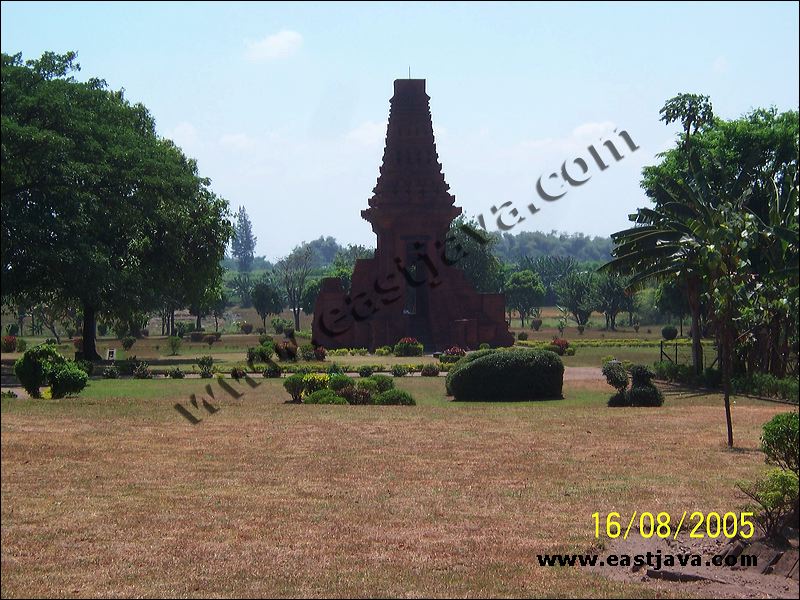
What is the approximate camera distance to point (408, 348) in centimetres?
4600

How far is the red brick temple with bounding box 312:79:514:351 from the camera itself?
49594 millimetres

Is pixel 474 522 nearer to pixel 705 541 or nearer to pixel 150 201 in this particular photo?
pixel 705 541

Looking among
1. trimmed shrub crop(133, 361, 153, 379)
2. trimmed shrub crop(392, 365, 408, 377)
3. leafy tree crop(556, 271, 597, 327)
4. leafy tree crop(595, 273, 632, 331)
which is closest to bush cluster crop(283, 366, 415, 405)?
trimmed shrub crop(392, 365, 408, 377)

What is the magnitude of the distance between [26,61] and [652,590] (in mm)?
29533

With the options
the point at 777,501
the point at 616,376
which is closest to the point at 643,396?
the point at 616,376

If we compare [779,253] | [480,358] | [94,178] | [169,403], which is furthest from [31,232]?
[779,253]

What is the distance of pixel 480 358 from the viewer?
2681 cm

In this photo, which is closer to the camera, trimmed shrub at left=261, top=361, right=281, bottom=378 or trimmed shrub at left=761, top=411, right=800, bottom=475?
Result: trimmed shrub at left=761, top=411, right=800, bottom=475

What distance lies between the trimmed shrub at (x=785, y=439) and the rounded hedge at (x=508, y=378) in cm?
1546

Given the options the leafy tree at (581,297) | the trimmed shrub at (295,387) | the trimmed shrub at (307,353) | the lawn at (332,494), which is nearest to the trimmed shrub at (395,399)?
the trimmed shrub at (295,387)

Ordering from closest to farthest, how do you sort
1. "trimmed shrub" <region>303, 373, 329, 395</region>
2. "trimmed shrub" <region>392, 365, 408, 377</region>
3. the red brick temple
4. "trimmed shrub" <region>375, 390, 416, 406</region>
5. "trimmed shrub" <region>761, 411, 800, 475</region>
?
1. "trimmed shrub" <region>761, 411, 800, 475</region>
2. "trimmed shrub" <region>375, 390, 416, 406</region>
3. "trimmed shrub" <region>303, 373, 329, 395</region>
4. "trimmed shrub" <region>392, 365, 408, 377</region>
5. the red brick temple

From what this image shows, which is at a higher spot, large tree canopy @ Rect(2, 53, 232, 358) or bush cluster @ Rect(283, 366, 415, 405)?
large tree canopy @ Rect(2, 53, 232, 358)

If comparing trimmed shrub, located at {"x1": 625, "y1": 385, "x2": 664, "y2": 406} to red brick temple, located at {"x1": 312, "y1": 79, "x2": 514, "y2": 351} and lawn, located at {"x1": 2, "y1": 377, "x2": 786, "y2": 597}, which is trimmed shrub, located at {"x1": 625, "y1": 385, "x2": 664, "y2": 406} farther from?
red brick temple, located at {"x1": 312, "y1": 79, "x2": 514, "y2": 351}

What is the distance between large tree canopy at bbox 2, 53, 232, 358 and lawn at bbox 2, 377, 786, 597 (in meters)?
3.13
